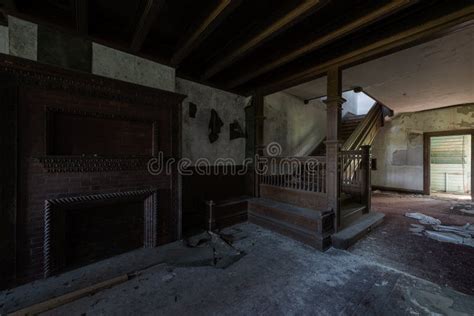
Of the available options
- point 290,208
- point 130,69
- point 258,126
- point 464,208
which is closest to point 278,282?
point 290,208

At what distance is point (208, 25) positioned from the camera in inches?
85.9

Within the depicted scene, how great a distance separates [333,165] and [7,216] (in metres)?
3.97

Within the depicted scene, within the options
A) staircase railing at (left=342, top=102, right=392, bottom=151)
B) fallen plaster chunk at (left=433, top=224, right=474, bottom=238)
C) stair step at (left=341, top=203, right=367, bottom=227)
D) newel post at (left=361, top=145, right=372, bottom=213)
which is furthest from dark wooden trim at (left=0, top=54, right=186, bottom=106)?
fallen plaster chunk at (left=433, top=224, right=474, bottom=238)

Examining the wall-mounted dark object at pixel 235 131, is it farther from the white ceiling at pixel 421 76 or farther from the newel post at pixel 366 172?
the newel post at pixel 366 172

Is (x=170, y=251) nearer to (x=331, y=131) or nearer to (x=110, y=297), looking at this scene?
(x=110, y=297)

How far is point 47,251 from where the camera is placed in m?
2.15

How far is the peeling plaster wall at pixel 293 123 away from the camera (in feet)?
15.8

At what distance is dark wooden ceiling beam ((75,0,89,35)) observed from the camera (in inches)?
76.0

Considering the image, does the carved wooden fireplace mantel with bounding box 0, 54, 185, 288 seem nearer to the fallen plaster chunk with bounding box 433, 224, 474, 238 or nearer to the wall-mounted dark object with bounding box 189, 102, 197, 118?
the wall-mounted dark object with bounding box 189, 102, 197, 118

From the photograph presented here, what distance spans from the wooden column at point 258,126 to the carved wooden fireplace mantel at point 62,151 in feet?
6.69

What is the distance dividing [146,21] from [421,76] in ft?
16.4

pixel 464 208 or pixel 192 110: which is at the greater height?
pixel 192 110

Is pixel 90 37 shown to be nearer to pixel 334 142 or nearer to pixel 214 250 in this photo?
pixel 214 250

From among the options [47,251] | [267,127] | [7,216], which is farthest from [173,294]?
[267,127]
